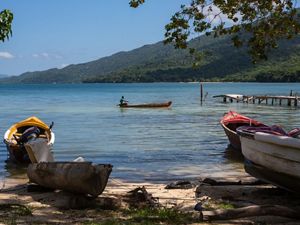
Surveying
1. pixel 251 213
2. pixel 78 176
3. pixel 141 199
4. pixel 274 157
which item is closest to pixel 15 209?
pixel 78 176

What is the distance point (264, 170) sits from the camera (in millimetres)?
9938

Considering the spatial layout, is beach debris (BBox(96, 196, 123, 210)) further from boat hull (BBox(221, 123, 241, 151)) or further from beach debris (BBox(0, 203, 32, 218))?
boat hull (BBox(221, 123, 241, 151))

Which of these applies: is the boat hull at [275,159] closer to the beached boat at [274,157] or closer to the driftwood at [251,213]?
the beached boat at [274,157]

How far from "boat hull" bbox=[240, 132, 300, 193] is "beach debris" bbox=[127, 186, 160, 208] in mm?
2239

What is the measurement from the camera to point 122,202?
9633 mm

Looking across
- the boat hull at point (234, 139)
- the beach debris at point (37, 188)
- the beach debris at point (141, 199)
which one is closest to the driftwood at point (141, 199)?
the beach debris at point (141, 199)

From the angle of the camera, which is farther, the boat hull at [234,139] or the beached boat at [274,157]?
the boat hull at [234,139]

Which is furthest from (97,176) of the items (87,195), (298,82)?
(298,82)

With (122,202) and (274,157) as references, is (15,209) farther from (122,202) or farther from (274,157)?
(274,157)

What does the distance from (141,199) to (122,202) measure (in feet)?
1.33

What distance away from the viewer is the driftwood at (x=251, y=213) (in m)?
8.18

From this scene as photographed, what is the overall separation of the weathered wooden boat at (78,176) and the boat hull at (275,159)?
3017 mm

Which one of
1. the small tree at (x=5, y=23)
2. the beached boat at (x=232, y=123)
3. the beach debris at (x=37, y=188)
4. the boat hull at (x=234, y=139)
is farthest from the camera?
the beached boat at (x=232, y=123)

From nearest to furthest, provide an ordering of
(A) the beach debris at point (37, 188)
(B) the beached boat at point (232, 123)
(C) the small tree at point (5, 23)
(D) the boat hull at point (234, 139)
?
(C) the small tree at point (5, 23), (A) the beach debris at point (37, 188), (D) the boat hull at point (234, 139), (B) the beached boat at point (232, 123)
